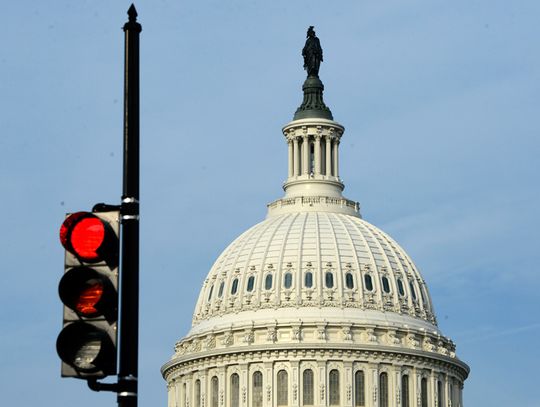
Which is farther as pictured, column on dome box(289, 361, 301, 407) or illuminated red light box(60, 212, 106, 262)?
column on dome box(289, 361, 301, 407)

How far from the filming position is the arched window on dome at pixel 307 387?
141 metres

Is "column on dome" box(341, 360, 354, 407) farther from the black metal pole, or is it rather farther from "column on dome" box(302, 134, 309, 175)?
the black metal pole

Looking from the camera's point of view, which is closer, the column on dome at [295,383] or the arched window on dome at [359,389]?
the column on dome at [295,383]

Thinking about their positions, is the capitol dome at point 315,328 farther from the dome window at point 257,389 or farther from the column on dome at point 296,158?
the column on dome at point 296,158

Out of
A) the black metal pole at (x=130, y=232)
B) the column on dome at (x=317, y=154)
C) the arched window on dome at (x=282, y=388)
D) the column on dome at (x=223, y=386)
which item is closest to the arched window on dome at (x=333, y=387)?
the arched window on dome at (x=282, y=388)

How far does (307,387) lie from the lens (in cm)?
14200

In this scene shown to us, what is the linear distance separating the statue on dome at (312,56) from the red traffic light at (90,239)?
14711cm

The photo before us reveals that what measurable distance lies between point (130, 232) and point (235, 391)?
124 meters

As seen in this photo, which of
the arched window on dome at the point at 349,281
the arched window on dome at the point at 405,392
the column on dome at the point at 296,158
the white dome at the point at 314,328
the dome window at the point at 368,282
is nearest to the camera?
the white dome at the point at 314,328

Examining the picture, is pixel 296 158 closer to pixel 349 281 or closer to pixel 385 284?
pixel 349 281

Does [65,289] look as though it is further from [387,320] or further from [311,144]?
[311,144]

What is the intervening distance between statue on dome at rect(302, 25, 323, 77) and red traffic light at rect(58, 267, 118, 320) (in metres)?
147

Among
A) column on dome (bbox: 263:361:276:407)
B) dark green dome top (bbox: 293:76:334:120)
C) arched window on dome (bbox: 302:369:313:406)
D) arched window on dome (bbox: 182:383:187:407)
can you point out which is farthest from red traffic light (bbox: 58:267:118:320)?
dark green dome top (bbox: 293:76:334:120)

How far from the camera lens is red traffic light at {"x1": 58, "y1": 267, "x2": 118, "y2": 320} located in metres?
19.0
